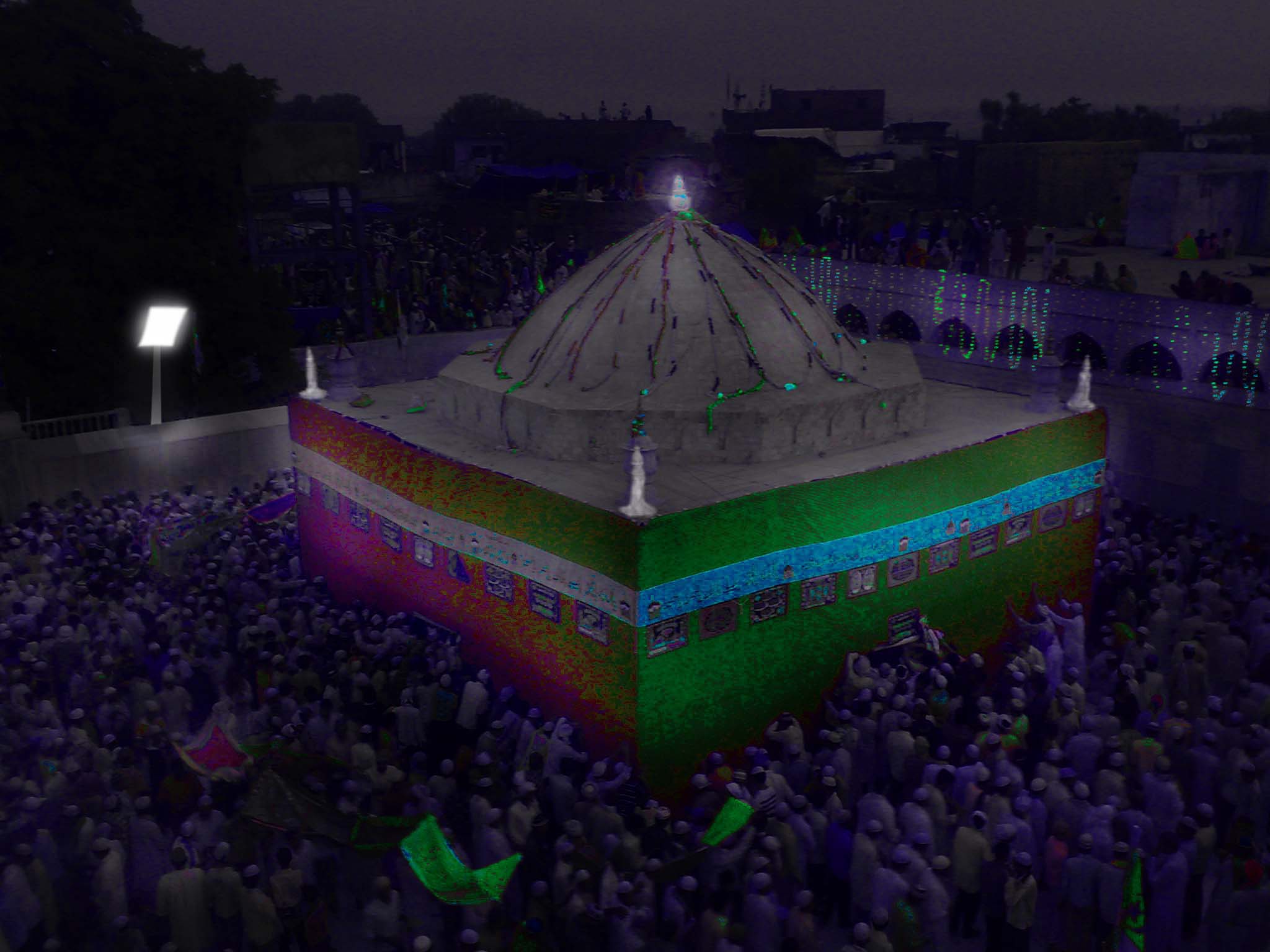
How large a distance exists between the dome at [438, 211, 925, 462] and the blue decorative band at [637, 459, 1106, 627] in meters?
1.37

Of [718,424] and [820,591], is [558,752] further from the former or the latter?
[718,424]

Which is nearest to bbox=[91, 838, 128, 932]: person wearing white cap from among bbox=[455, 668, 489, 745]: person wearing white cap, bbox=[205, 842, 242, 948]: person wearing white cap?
bbox=[205, 842, 242, 948]: person wearing white cap

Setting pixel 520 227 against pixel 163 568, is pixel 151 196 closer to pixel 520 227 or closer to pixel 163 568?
pixel 163 568

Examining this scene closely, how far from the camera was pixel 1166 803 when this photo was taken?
8.94 meters

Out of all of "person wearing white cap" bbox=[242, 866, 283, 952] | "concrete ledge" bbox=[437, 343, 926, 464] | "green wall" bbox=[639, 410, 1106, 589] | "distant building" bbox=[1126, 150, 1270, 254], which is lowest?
"person wearing white cap" bbox=[242, 866, 283, 952]

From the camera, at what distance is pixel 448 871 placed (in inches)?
319

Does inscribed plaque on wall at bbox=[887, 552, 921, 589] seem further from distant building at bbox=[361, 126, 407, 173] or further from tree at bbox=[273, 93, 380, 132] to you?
tree at bbox=[273, 93, 380, 132]

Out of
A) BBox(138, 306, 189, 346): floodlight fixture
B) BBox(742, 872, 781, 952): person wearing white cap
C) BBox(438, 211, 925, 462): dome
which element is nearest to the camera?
BBox(742, 872, 781, 952): person wearing white cap

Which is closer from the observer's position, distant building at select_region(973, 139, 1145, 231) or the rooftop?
the rooftop

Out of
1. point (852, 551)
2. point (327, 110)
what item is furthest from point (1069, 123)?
point (327, 110)

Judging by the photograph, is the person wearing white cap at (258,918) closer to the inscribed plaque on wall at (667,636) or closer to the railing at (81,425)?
the inscribed plaque on wall at (667,636)

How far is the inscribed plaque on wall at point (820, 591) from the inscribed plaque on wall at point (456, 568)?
3.80m

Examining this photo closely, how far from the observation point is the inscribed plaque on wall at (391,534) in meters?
13.4

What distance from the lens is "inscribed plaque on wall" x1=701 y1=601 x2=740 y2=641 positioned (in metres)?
10.7
